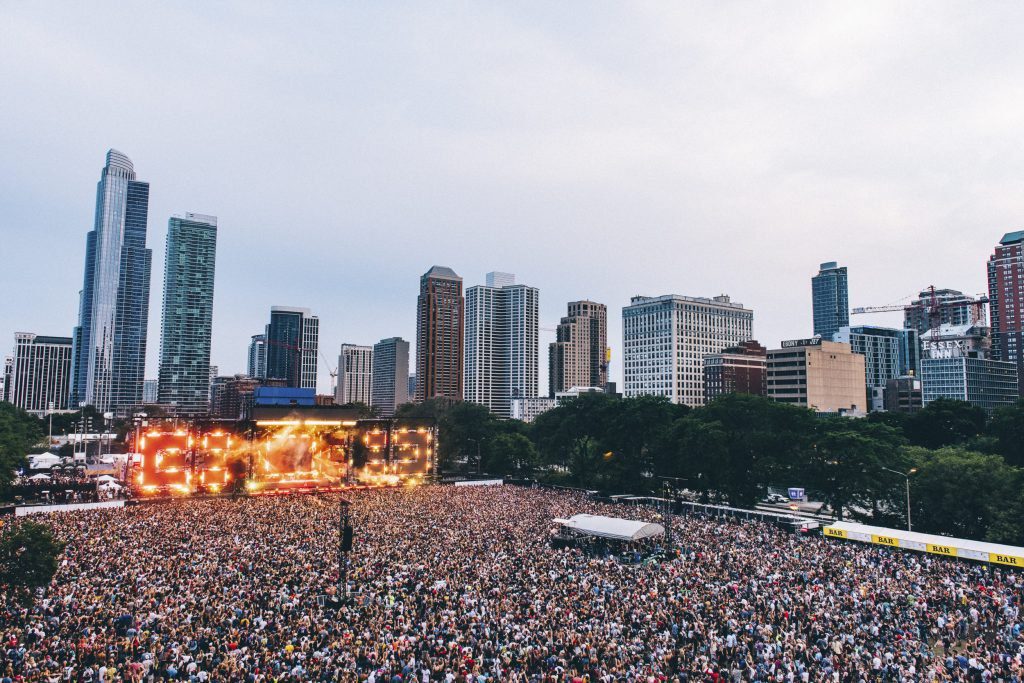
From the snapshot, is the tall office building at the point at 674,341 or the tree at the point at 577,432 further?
the tall office building at the point at 674,341

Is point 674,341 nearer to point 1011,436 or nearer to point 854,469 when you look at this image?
point 1011,436

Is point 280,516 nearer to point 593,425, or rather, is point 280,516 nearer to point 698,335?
point 593,425

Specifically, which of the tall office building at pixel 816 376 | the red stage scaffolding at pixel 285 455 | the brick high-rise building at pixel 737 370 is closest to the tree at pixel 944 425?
the tall office building at pixel 816 376

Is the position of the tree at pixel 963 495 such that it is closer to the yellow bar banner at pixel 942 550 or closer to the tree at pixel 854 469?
the tree at pixel 854 469

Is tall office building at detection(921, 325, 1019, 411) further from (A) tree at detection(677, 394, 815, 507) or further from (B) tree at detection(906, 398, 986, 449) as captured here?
(A) tree at detection(677, 394, 815, 507)

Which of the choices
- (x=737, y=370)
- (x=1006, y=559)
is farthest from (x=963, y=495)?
(x=737, y=370)

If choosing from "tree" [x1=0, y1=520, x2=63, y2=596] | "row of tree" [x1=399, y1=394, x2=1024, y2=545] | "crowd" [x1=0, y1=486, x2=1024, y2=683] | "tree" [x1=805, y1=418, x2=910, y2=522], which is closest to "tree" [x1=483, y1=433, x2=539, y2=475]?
"row of tree" [x1=399, y1=394, x2=1024, y2=545]

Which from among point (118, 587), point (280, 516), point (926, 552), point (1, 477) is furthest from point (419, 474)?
point (926, 552)
